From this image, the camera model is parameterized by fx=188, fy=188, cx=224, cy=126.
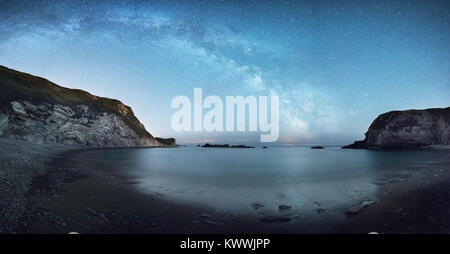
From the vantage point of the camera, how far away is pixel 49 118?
174 feet

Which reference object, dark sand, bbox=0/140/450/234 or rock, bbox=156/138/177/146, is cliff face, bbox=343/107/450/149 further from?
rock, bbox=156/138/177/146

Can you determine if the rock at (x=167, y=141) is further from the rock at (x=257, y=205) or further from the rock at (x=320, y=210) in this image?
the rock at (x=320, y=210)

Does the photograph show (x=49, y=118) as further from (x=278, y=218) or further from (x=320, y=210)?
(x=320, y=210)

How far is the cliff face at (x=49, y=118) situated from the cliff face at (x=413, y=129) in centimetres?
12640

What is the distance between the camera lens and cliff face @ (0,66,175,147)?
42.5m

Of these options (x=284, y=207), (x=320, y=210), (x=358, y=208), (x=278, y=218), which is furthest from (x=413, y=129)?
(x=278, y=218)
